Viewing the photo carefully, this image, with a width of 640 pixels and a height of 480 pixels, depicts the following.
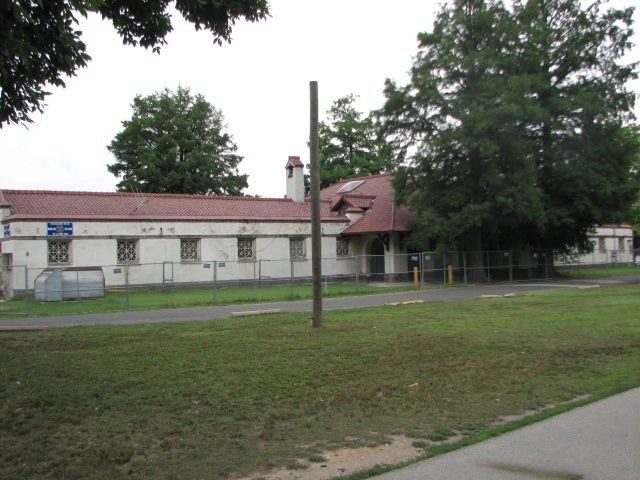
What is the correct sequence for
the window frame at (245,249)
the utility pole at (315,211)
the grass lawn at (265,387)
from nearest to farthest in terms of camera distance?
the grass lawn at (265,387) → the utility pole at (315,211) → the window frame at (245,249)

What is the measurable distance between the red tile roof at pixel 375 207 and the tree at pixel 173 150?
16.4 m

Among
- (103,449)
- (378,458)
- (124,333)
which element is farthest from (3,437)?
(124,333)

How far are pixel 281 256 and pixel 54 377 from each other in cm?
2783

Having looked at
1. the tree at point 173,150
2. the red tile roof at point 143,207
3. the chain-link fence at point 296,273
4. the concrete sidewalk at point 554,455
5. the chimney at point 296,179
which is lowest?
the concrete sidewalk at point 554,455

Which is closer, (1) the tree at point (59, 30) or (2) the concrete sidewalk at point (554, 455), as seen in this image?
(2) the concrete sidewalk at point (554, 455)

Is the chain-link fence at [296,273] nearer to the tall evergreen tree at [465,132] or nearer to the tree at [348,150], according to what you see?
the tall evergreen tree at [465,132]

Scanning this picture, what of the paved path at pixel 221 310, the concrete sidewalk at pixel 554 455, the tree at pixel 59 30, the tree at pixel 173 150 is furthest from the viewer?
the tree at pixel 173 150

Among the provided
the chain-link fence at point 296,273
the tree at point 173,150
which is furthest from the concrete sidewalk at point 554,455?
the tree at point 173,150

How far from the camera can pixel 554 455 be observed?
5500 millimetres

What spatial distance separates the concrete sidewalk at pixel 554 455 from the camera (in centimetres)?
505

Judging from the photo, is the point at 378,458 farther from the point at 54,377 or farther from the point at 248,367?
the point at 54,377

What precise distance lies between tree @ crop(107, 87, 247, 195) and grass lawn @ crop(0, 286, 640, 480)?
4008 centimetres

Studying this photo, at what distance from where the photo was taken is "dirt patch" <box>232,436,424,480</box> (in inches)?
207

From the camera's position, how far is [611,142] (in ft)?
109
